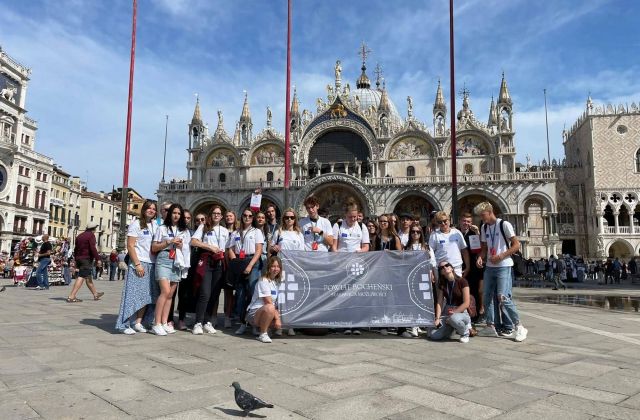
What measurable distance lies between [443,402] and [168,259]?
4.80 meters

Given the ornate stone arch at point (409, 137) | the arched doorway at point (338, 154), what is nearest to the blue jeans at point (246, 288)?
the arched doorway at point (338, 154)

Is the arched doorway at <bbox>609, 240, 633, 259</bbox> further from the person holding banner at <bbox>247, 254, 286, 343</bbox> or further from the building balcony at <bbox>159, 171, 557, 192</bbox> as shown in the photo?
the person holding banner at <bbox>247, 254, 286, 343</bbox>

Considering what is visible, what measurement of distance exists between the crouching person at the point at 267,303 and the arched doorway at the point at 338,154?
1229 inches

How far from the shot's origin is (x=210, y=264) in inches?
294

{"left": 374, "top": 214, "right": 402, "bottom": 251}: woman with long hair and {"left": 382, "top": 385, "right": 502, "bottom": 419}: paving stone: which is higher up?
{"left": 374, "top": 214, "right": 402, "bottom": 251}: woman with long hair

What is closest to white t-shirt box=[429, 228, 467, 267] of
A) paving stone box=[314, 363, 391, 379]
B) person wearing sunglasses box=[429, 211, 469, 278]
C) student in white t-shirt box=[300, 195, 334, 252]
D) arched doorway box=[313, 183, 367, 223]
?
person wearing sunglasses box=[429, 211, 469, 278]

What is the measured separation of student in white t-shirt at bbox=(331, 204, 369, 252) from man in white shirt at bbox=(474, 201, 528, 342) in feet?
6.47

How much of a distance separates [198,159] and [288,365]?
38.3 meters

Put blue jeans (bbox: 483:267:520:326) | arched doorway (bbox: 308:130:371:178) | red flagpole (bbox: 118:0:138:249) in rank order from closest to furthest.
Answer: blue jeans (bbox: 483:267:520:326)
red flagpole (bbox: 118:0:138:249)
arched doorway (bbox: 308:130:371:178)

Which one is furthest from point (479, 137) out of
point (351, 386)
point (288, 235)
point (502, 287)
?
point (351, 386)

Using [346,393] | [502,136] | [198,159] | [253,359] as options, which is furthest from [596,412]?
[198,159]

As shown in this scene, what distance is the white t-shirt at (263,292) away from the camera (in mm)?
6668

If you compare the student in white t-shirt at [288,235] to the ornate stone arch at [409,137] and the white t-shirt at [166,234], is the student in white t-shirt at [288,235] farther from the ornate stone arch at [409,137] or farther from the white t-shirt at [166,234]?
the ornate stone arch at [409,137]

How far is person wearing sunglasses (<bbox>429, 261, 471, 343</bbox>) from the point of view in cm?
670
